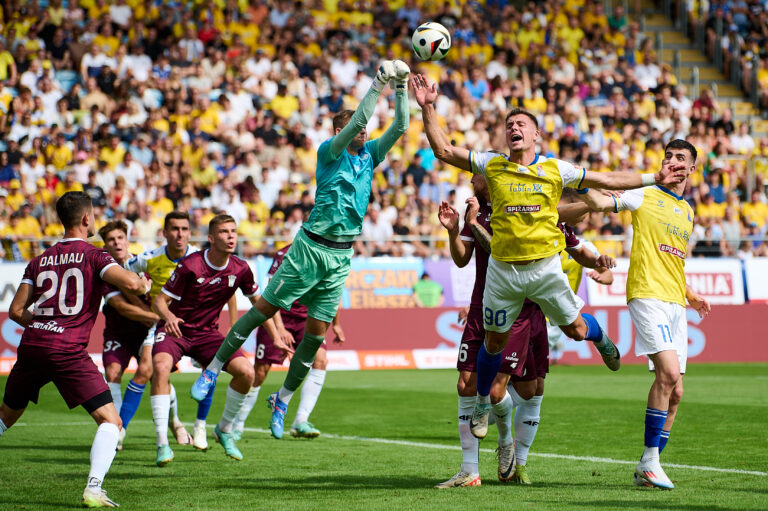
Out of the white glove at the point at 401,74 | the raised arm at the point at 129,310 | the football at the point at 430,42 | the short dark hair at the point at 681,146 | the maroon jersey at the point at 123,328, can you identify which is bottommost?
the maroon jersey at the point at 123,328

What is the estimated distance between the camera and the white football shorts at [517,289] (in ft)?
25.5

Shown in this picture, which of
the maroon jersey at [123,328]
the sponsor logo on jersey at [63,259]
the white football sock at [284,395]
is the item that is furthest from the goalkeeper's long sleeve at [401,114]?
the maroon jersey at [123,328]

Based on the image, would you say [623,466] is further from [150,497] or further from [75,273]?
[75,273]

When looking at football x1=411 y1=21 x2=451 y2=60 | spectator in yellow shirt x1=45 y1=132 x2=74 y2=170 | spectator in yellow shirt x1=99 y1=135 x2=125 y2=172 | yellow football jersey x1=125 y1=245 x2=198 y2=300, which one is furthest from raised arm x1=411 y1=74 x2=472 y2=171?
spectator in yellow shirt x1=45 y1=132 x2=74 y2=170

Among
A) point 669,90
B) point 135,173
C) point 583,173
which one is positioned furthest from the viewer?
point 669,90

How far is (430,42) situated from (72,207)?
3.13m

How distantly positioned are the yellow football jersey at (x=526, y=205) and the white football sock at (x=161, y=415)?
362cm

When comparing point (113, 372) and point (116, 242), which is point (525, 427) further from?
point (116, 242)

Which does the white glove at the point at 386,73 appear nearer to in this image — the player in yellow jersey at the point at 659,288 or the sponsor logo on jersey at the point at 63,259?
the player in yellow jersey at the point at 659,288

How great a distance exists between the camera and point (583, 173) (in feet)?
25.6

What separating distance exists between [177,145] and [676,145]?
53.3 ft

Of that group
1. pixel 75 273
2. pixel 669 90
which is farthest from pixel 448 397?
pixel 669 90

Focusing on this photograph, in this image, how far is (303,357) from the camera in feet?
30.7

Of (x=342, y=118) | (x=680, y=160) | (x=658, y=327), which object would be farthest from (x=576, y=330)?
(x=342, y=118)
